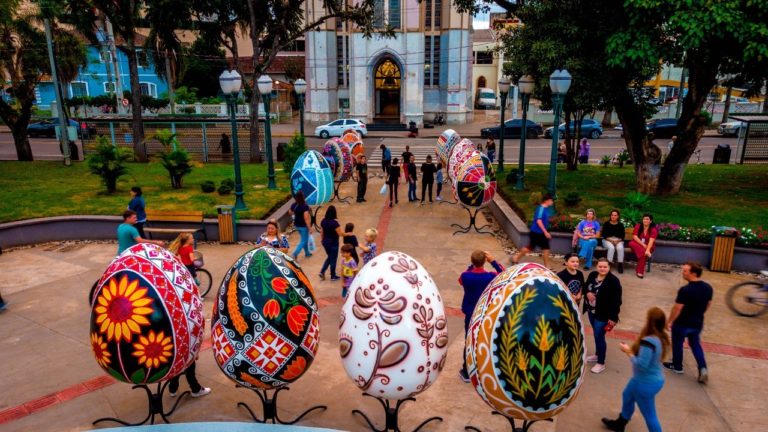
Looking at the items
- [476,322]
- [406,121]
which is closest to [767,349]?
[476,322]

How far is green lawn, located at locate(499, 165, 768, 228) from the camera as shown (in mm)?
13617

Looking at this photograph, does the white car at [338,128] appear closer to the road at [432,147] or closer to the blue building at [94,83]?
the road at [432,147]

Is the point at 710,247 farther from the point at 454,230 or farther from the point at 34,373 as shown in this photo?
the point at 34,373

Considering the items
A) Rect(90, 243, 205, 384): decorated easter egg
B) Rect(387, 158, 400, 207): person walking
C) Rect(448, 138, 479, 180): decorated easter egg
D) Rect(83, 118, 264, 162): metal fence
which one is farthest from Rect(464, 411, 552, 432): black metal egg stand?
Rect(83, 118, 264, 162): metal fence

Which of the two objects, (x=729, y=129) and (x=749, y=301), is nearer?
(x=749, y=301)

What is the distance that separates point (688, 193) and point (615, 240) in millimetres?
7143

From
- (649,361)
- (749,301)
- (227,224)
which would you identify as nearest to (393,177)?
(227,224)

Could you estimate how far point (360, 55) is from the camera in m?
43.2

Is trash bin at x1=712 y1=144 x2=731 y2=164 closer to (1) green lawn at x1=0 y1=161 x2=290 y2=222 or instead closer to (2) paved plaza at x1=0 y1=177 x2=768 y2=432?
(2) paved plaza at x1=0 y1=177 x2=768 y2=432

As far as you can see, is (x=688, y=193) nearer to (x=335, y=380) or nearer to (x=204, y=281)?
(x=335, y=380)

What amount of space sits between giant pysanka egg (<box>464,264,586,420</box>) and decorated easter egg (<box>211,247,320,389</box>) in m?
1.88

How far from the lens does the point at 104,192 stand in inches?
669

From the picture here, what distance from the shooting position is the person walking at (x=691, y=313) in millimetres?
6742

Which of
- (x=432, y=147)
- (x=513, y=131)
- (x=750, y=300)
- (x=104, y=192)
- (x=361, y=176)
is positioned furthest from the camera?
(x=513, y=131)
